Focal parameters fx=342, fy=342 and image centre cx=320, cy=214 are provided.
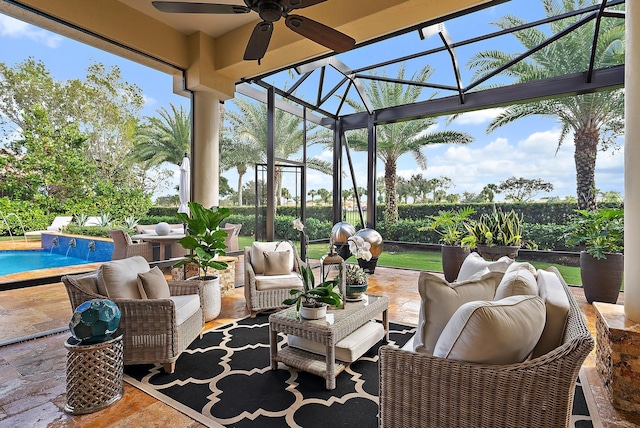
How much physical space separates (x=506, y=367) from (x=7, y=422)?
2.85m

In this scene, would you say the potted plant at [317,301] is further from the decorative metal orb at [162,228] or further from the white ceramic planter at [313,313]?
the decorative metal orb at [162,228]

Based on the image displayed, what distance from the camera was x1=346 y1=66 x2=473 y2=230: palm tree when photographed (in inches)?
374

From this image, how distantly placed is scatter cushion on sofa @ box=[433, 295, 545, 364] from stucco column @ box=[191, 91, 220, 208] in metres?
4.35

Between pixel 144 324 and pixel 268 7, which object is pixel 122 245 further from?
pixel 268 7

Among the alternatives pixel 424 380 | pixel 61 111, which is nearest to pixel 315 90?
pixel 61 111

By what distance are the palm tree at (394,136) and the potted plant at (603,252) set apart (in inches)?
226

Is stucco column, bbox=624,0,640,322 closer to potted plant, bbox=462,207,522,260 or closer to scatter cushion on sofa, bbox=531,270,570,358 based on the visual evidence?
scatter cushion on sofa, bbox=531,270,570,358

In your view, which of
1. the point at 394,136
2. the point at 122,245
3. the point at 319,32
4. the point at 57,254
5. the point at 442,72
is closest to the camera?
the point at 319,32

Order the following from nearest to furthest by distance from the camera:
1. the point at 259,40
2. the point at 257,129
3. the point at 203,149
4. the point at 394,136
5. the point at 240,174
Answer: the point at 259,40
the point at 203,149
the point at 240,174
the point at 257,129
the point at 394,136

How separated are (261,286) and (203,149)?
2.32 metres

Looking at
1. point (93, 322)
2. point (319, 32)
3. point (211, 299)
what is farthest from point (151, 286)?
point (319, 32)

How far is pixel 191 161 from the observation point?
5.12 metres

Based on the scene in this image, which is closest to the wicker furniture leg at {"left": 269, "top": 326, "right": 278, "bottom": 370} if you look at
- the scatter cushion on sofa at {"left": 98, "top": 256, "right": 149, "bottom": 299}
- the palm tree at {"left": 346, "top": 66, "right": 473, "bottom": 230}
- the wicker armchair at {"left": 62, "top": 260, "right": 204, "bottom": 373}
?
the wicker armchair at {"left": 62, "top": 260, "right": 204, "bottom": 373}

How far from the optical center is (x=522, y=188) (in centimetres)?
1047
